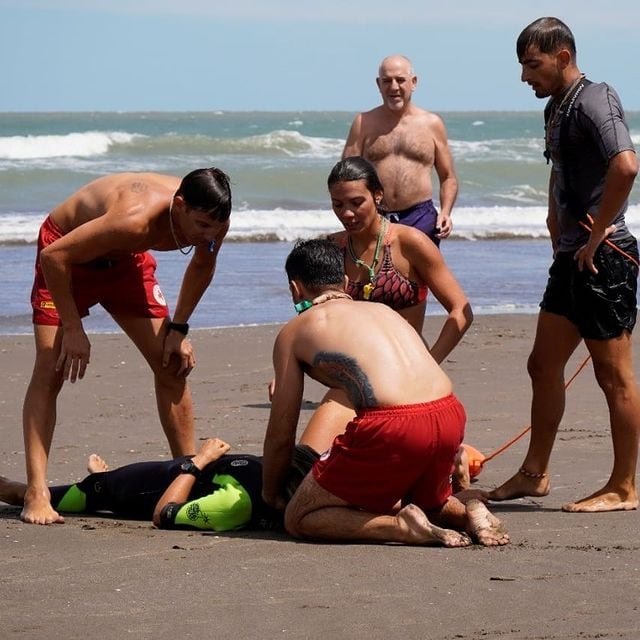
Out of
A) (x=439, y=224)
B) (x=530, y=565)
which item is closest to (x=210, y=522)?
(x=530, y=565)

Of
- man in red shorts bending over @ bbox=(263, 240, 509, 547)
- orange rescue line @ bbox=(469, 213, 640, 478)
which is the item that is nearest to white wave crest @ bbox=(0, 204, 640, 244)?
orange rescue line @ bbox=(469, 213, 640, 478)

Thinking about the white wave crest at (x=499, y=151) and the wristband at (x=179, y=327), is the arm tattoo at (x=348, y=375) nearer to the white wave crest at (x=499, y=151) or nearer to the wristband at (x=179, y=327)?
the wristband at (x=179, y=327)

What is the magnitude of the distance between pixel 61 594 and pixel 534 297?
8715mm

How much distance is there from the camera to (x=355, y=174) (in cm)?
525

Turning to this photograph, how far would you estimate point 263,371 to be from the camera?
881 cm

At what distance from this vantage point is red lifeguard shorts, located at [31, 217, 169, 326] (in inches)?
214

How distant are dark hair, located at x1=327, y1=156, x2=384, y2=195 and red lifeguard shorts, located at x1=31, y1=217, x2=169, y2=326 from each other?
36.2 inches

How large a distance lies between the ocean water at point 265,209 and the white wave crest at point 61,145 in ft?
0.13

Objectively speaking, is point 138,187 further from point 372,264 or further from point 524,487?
point 524,487

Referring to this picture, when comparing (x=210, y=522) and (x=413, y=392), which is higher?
(x=413, y=392)

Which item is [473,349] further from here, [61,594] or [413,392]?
[61,594]

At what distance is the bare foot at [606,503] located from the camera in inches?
204

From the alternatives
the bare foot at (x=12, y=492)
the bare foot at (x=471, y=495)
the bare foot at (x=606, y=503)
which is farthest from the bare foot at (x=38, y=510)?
the bare foot at (x=606, y=503)

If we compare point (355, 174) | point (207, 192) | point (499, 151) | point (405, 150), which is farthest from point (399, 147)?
point (499, 151)
